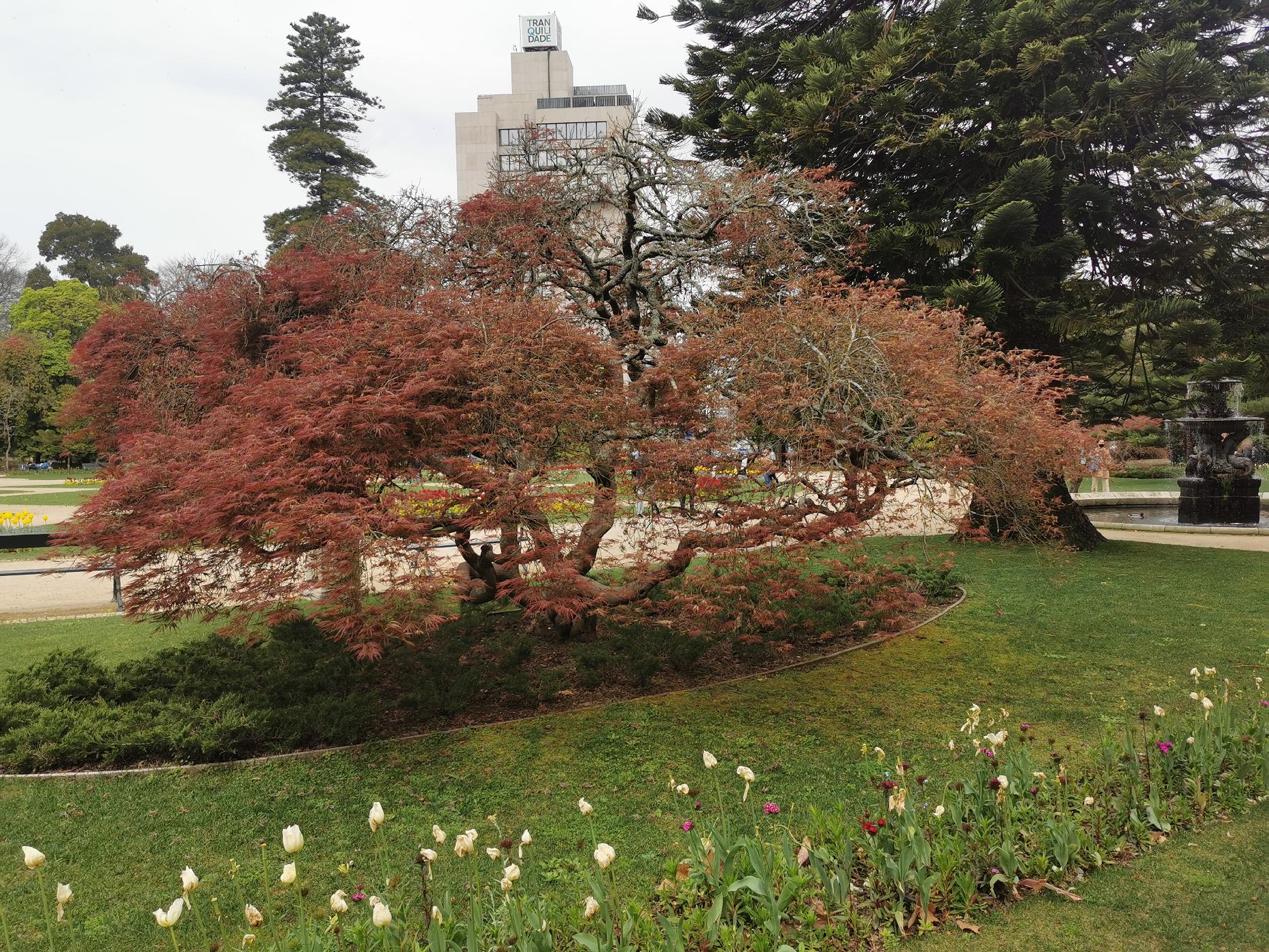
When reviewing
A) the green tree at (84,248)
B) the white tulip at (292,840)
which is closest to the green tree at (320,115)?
the green tree at (84,248)

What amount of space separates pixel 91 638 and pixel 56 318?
35.2 meters

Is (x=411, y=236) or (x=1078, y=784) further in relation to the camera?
(x=411, y=236)

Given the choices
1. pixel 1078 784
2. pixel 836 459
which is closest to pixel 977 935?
pixel 1078 784

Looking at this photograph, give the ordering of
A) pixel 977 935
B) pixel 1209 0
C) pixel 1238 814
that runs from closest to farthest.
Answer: pixel 977 935 → pixel 1238 814 → pixel 1209 0

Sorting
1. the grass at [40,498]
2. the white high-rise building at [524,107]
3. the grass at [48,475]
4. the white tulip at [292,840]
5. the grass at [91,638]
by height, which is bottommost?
the grass at [91,638]

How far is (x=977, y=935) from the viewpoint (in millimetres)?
3039

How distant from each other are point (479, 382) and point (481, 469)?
0.56 m

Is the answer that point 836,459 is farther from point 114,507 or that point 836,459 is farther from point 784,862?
point 114,507

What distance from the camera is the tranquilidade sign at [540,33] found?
6488cm

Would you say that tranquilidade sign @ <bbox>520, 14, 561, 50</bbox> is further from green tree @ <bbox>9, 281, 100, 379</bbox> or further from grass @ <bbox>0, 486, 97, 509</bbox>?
grass @ <bbox>0, 486, 97, 509</bbox>

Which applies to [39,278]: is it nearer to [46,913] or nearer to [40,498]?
[40,498]

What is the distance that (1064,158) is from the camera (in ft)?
37.6

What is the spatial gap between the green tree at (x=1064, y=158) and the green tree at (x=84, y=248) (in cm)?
4859

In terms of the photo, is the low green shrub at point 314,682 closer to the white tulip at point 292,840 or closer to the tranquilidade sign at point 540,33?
the white tulip at point 292,840
